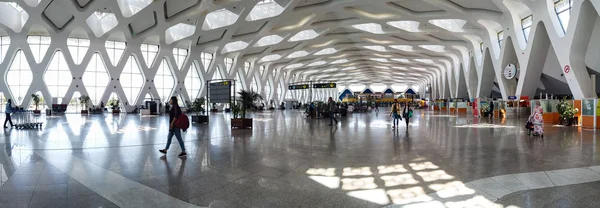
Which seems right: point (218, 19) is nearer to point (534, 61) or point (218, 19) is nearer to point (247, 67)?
point (247, 67)

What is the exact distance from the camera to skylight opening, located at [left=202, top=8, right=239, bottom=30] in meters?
27.4

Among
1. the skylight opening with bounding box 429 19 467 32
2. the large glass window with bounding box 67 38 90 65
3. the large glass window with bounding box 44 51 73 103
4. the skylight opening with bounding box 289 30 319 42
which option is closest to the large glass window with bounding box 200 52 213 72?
the skylight opening with bounding box 289 30 319 42

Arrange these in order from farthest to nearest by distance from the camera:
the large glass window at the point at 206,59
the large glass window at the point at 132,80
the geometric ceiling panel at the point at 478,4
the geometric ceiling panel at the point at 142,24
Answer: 1. the large glass window at the point at 206,59
2. the large glass window at the point at 132,80
3. the geometric ceiling panel at the point at 142,24
4. the geometric ceiling panel at the point at 478,4

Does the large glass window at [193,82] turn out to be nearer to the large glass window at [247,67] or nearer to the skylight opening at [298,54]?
the large glass window at [247,67]

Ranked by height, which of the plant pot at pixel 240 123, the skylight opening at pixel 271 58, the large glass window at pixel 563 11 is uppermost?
the skylight opening at pixel 271 58

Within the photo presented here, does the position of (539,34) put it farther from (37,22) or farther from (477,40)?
(37,22)

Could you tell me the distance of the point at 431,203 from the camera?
10.5 ft

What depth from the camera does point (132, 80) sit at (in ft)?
A: 101

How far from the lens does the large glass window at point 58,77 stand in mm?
26797

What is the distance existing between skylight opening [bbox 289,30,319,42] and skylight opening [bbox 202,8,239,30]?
30.1 ft

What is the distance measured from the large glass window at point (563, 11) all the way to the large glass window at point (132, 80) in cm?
2952

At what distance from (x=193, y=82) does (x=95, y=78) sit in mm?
9055

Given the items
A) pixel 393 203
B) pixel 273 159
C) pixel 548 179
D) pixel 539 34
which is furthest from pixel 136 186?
pixel 539 34

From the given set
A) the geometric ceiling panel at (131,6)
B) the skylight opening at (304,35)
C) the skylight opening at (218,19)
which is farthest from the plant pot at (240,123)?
the skylight opening at (304,35)
